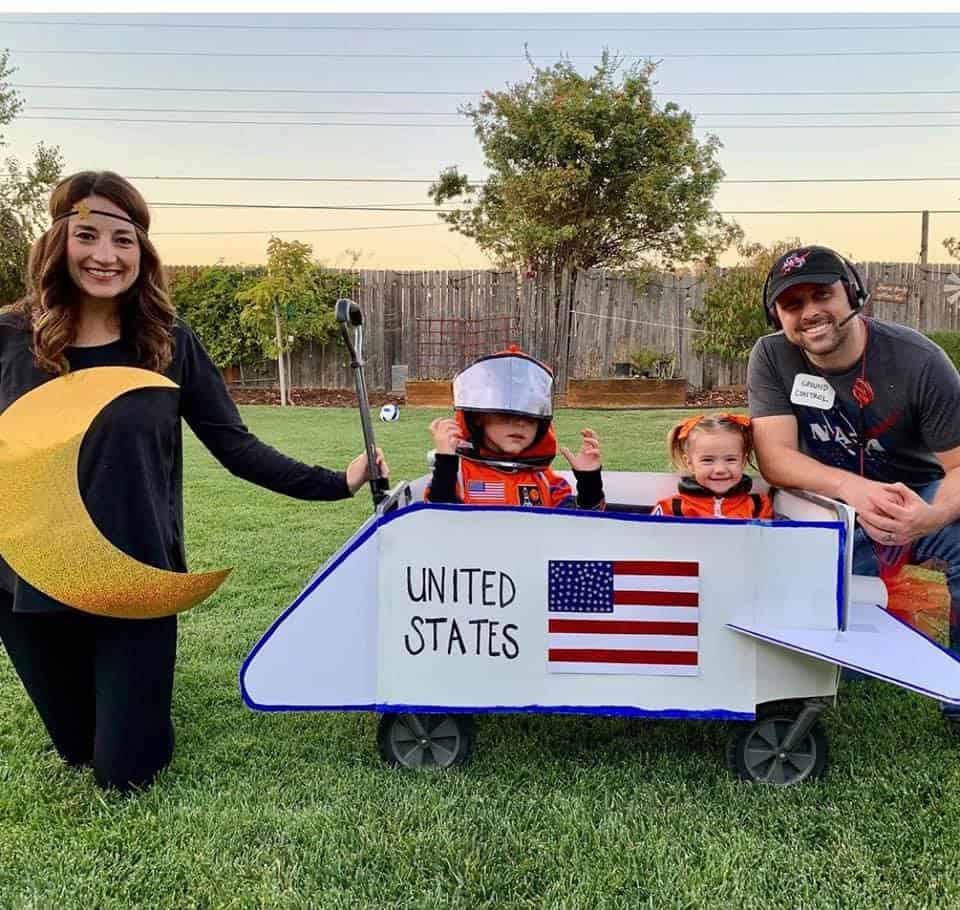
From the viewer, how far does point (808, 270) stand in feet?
9.68

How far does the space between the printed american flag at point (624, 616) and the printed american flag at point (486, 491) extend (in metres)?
0.63

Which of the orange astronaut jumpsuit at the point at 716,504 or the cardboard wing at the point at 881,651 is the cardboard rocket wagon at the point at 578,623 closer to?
the cardboard wing at the point at 881,651

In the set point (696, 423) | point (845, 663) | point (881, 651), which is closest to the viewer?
point (845, 663)

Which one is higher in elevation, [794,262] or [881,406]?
[794,262]


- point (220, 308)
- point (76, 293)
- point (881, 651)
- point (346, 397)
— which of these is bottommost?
point (346, 397)

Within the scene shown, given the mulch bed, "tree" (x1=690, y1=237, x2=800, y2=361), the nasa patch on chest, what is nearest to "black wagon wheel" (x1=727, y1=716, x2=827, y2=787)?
the nasa patch on chest

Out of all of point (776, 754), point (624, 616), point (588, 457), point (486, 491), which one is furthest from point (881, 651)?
point (486, 491)

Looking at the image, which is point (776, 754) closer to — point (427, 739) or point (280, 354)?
point (427, 739)

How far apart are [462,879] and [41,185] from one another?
1962cm

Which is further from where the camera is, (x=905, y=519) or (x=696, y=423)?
(x=696, y=423)

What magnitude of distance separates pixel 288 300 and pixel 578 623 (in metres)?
13.8

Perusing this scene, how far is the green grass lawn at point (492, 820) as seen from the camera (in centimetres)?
209

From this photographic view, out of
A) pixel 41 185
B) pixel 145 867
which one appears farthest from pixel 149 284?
pixel 41 185

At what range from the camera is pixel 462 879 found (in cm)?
211
